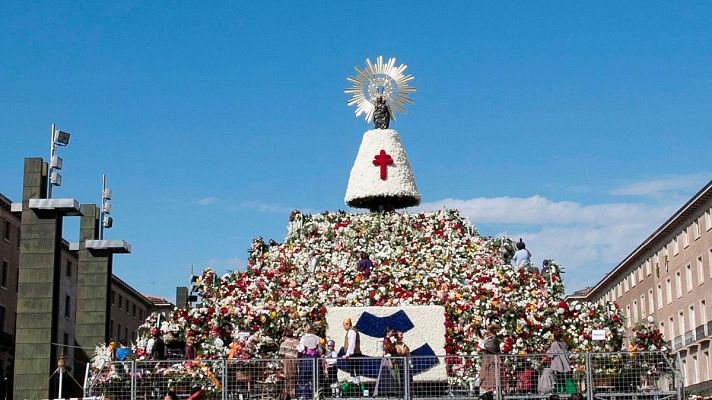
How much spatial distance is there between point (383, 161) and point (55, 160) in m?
12.0

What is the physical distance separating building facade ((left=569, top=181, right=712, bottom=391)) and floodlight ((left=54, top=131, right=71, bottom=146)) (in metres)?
35.0

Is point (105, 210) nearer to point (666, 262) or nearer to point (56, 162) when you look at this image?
point (56, 162)

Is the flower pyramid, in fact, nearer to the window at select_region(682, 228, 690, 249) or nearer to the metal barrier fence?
the metal barrier fence

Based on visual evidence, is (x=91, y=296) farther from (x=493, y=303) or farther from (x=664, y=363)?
(x=664, y=363)

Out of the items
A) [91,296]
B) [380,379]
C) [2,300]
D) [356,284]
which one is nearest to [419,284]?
[356,284]

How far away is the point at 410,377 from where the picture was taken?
17.8m

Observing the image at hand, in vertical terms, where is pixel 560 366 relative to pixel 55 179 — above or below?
below

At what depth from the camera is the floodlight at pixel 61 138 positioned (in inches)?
1214

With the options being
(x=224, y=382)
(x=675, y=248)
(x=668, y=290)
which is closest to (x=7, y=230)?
(x=675, y=248)

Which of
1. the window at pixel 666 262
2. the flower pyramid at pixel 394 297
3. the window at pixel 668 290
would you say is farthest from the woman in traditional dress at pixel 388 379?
the window at pixel 666 262

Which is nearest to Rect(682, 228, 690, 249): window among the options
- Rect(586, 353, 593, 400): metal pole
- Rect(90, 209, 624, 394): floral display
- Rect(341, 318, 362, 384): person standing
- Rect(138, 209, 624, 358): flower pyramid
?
Rect(90, 209, 624, 394): floral display

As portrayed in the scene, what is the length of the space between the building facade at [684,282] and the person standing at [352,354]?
1488 inches

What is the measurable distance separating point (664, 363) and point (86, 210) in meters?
22.0

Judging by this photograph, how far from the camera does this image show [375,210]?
37125mm
